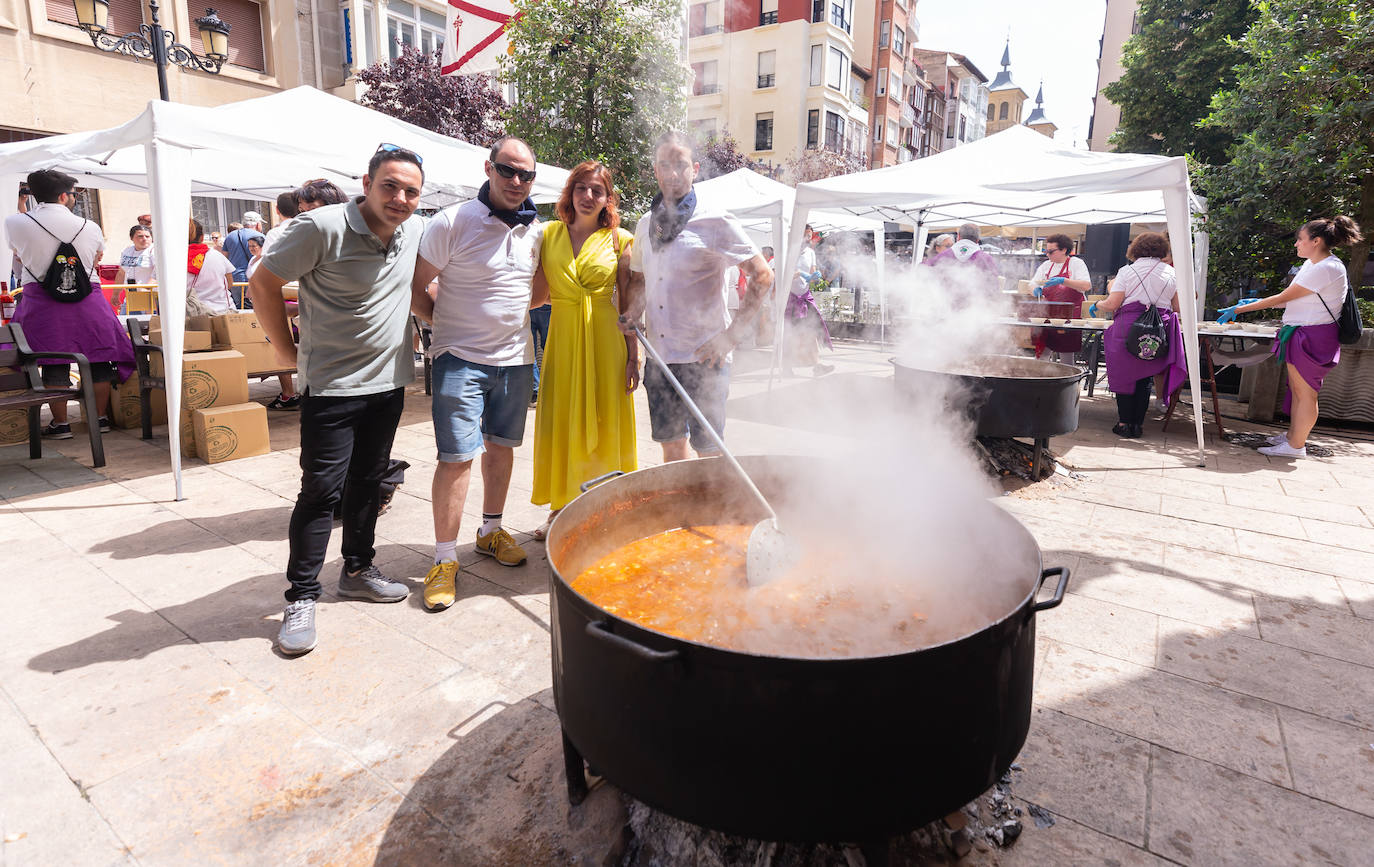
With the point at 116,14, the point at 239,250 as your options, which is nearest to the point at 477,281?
the point at 239,250

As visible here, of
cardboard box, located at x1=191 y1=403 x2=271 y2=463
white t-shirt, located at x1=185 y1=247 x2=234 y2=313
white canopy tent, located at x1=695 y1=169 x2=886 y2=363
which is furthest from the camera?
white canopy tent, located at x1=695 y1=169 x2=886 y2=363

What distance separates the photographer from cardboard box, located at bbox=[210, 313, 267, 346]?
6.15 meters

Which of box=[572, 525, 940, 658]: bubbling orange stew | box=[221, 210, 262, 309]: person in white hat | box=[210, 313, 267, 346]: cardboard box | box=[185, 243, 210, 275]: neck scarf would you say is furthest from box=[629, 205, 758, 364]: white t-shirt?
box=[221, 210, 262, 309]: person in white hat

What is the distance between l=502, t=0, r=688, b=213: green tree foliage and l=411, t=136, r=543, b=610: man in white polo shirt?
357 inches

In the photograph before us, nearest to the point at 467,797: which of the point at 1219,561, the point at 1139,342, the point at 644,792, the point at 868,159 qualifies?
the point at 644,792

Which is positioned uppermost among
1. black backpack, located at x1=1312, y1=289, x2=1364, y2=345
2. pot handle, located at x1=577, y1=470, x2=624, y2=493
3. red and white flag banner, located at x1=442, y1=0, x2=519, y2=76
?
red and white flag banner, located at x1=442, y1=0, x2=519, y2=76

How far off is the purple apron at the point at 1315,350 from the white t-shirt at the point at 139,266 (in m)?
13.3

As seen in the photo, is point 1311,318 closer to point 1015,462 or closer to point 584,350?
point 1015,462

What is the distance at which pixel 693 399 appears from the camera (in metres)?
3.65

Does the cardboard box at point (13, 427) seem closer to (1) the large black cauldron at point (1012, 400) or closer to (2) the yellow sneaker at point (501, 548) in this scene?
(2) the yellow sneaker at point (501, 548)

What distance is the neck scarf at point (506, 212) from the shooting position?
310 centimetres

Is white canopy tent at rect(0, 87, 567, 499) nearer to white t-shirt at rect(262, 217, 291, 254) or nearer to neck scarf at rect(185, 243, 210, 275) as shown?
white t-shirt at rect(262, 217, 291, 254)

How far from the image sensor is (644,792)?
152 cm

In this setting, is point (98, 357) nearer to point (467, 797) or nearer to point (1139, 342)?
point (467, 797)
